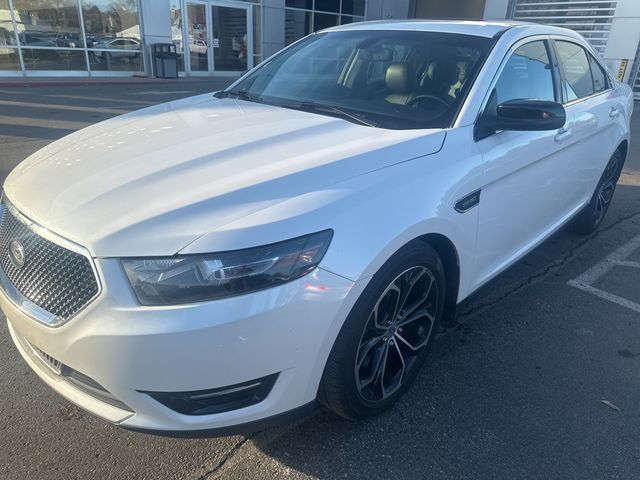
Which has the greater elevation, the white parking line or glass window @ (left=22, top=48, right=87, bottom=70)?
glass window @ (left=22, top=48, right=87, bottom=70)

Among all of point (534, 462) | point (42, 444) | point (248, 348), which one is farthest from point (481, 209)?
point (42, 444)

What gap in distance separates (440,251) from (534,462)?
1.01m

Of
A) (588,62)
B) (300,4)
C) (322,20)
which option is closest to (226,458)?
(588,62)

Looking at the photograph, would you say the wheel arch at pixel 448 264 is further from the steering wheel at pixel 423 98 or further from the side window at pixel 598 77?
the side window at pixel 598 77

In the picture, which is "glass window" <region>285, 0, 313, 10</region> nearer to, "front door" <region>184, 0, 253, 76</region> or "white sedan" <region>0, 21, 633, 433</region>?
"front door" <region>184, 0, 253, 76</region>

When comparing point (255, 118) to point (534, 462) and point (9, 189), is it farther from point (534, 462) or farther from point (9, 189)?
point (534, 462)

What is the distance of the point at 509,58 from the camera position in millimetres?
2920

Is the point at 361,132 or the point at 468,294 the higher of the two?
the point at 361,132

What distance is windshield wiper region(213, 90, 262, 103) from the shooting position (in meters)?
3.25

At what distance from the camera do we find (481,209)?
256 cm

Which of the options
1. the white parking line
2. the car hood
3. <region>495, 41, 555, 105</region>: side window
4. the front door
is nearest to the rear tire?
the white parking line

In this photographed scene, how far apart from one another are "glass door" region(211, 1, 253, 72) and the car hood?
19.1 meters

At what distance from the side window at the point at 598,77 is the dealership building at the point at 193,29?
16.2 m

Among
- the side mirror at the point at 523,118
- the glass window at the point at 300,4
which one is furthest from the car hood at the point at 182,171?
the glass window at the point at 300,4
